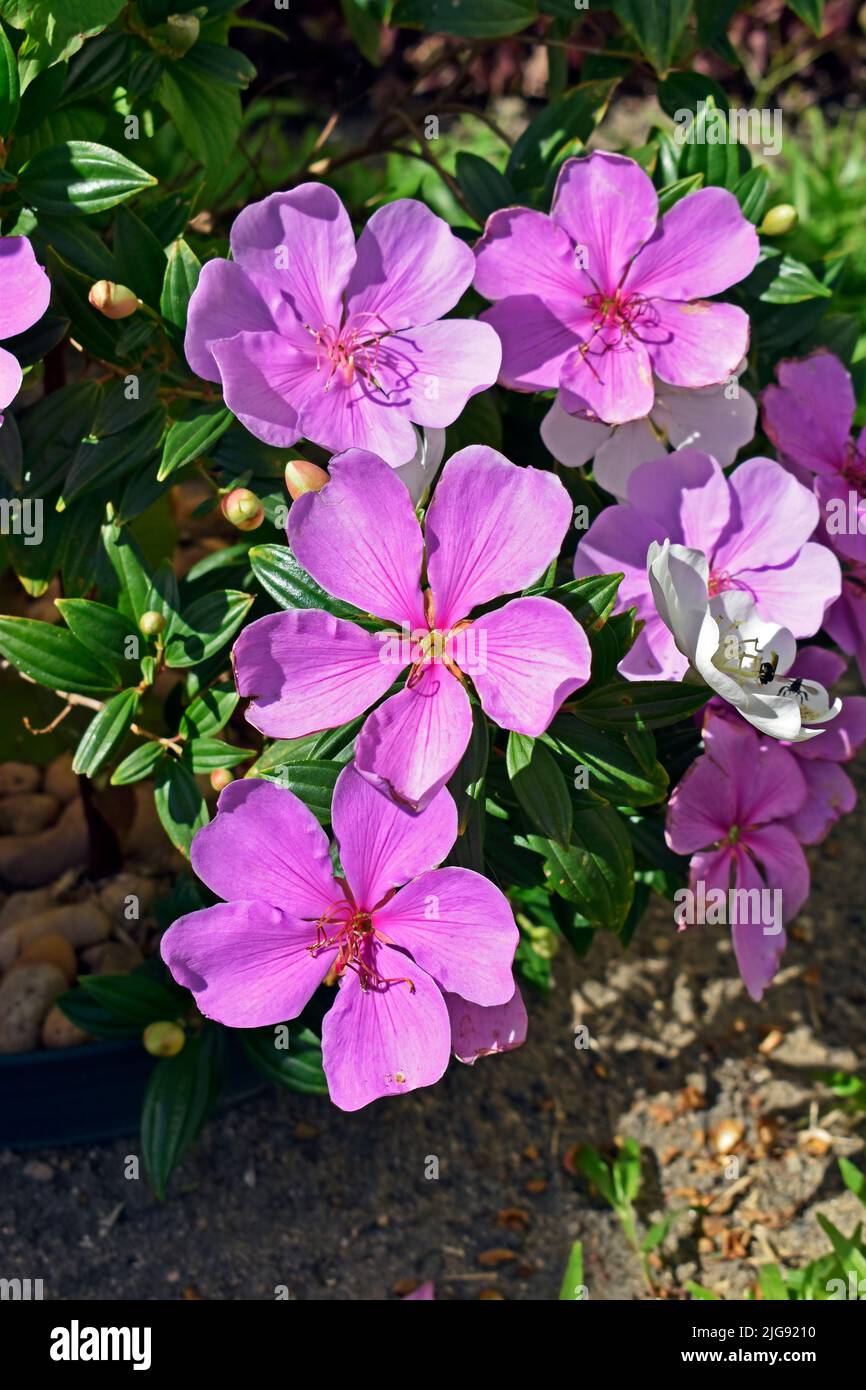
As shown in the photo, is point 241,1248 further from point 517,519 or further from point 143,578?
point 517,519

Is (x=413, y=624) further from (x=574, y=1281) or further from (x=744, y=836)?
(x=574, y=1281)

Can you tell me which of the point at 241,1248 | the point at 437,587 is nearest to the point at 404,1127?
the point at 241,1248

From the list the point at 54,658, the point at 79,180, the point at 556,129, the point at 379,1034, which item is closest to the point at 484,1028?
the point at 379,1034

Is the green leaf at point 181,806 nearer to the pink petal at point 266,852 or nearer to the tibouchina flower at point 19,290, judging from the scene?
the pink petal at point 266,852

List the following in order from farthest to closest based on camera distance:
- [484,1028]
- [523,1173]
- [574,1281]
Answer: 1. [523,1173]
2. [574,1281]
3. [484,1028]

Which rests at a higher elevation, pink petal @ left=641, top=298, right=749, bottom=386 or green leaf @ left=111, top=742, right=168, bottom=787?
pink petal @ left=641, top=298, right=749, bottom=386

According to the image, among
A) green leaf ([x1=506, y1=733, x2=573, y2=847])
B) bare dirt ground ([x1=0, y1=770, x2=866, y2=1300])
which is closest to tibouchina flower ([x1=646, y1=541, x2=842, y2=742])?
green leaf ([x1=506, y1=733, x2=573, y2=847])

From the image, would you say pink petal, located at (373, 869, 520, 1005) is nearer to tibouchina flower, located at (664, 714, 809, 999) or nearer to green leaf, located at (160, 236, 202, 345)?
tibouchina flower, located at (664, 714, 809, 999)
